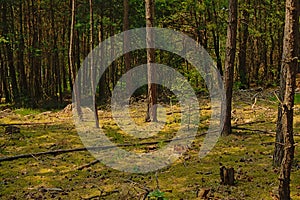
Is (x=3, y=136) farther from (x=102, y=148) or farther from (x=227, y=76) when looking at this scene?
(x=227, y=76)

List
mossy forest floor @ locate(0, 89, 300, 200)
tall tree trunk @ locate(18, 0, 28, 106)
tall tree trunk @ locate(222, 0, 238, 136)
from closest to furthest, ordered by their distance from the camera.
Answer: mossy forest floor @ locate(0, 89, 300, 200) < tall tree trunk @ locate(222, 0, 238, 136) < tall tree trunk @ locate(18, 0, 28, 106)

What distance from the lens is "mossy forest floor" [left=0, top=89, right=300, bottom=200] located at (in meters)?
6.53

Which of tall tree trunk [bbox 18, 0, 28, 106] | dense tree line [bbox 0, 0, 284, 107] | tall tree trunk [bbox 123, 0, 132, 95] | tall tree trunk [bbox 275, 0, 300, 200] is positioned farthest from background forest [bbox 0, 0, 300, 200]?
tall tree trunk [bbox 18, 0, 28, 106]

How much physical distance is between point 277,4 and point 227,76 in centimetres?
1782

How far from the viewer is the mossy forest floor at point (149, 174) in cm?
653

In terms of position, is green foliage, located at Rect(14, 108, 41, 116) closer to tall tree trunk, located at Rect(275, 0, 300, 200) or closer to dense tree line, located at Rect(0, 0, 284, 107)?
dense tree line, located at Rect(0, 0, 284, 107)

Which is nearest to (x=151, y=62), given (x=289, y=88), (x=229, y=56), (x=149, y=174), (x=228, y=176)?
(x=229, y=56)

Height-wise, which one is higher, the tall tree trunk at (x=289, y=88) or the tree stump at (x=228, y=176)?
the tall tree trunk at (x=289, y=88)

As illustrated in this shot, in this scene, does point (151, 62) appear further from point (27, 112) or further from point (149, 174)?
point (27, 112)

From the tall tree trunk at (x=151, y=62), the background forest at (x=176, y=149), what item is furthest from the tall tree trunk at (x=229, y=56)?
the tall tree trunk at (x=151, y=62)

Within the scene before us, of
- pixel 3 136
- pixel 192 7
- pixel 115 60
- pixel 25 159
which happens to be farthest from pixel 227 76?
pixel 115 60

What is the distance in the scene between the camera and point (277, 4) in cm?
2541

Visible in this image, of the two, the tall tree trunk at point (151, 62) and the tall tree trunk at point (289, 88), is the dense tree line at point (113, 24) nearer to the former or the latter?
the tall tree trunk at point (151, 62)

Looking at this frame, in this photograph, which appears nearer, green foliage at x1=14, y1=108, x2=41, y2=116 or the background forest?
the background forest
